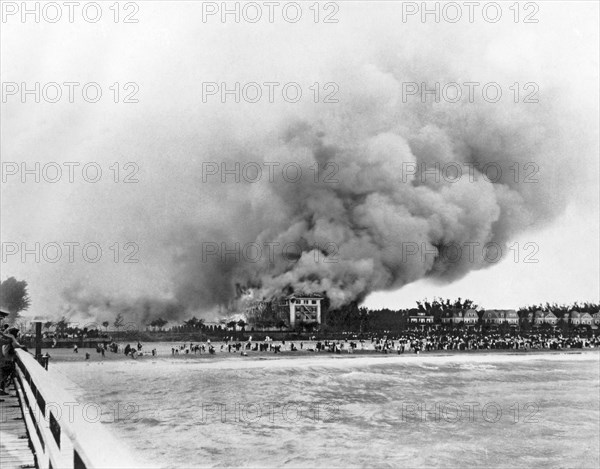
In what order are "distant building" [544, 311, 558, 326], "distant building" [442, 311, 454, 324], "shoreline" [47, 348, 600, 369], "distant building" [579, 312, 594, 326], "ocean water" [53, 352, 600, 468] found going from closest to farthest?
"ocean water" [53, 352, 600, 468]
"shoreline" [47, 348, 600, 369]
"distant building" [442, 311, 454, 324]
"distant building" [579, 312, 594, 326]
"distant building" [544, 311, 558, 326]

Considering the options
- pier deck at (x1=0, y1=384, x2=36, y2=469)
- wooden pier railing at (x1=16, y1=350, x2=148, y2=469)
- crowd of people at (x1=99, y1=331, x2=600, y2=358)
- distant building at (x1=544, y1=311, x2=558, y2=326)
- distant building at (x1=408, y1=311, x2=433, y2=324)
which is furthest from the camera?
distant building at (x1=544, y1=311, x2=558, y2=326)

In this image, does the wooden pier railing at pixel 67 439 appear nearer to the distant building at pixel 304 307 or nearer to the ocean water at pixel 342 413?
the ocean water at pixel 342 413

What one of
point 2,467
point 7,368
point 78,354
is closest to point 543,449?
point 7,368

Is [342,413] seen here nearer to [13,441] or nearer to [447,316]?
[13,441]

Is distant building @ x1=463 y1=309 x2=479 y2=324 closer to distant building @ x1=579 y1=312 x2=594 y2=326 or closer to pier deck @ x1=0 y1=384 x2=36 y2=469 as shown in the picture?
distant building @ x1=579 y1=312 x2=594 y2=326

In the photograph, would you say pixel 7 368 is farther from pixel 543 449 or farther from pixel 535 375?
pixel 535 375

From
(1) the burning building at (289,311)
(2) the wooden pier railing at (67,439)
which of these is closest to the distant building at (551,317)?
(1) the burning building at (289,311)

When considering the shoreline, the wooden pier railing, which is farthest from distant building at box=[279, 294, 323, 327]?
the wooden pier railing
